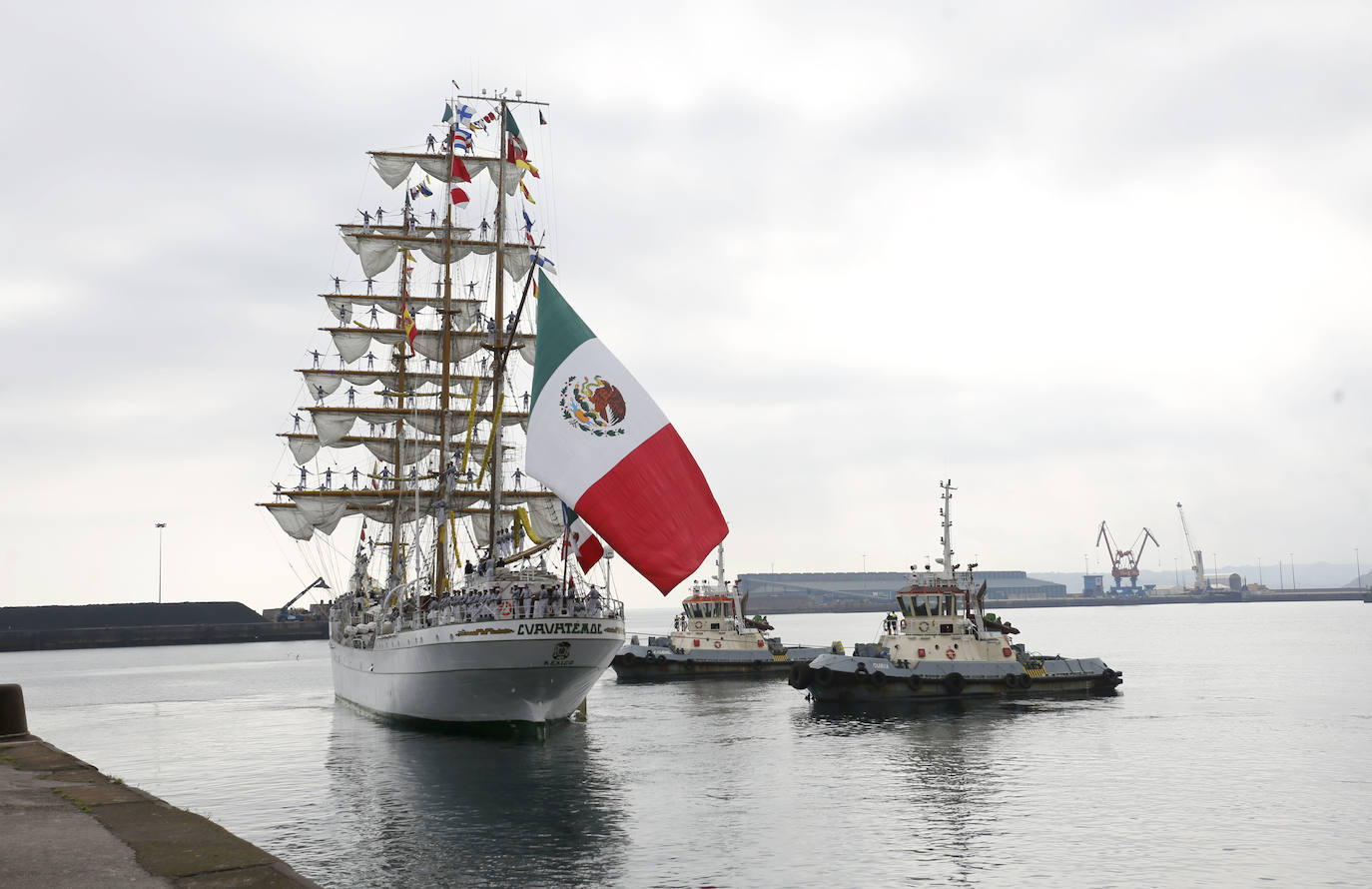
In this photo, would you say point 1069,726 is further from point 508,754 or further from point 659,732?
point 508,754

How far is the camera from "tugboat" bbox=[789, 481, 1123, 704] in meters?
56.1

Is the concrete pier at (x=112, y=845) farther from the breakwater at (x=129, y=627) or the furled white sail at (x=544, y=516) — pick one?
the breakwater at (x=129, y=627)

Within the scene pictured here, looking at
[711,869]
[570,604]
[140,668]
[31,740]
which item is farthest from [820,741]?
[140,668]

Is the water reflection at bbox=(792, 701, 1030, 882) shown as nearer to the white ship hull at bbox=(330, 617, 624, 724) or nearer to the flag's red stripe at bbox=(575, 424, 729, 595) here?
the flag's red stripe at bbox=(575, 424, 729, 595)

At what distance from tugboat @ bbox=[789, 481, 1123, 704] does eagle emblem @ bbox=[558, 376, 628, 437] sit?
24757 millimetres

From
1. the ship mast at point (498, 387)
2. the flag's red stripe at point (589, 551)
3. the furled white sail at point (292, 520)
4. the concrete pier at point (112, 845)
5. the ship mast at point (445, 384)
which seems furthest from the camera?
the furled white sail at point (292, 520)

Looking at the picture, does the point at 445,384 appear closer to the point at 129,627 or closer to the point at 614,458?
the point at 614,458

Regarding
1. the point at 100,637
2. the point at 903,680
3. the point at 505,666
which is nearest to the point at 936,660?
the point at 903,680

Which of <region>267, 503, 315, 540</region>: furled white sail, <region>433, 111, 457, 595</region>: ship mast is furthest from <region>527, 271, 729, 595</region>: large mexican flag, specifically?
<region>267, 503, 315, 540</region>: furled white sail

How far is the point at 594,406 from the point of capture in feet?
118

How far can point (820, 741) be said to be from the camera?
149 ft

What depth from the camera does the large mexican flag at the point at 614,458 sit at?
32500 millimetres

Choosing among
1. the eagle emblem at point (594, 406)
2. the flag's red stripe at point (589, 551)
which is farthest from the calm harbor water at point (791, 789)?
the eagle emblem at point (594, 406)

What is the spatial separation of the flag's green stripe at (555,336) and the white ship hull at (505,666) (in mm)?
9877
